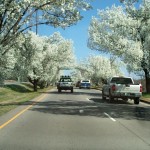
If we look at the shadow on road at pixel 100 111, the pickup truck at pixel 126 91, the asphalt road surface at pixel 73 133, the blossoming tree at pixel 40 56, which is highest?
the blossoming tree at pixel 40 56

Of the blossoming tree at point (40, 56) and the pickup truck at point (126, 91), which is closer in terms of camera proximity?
the pickup truck at point (126, 91)

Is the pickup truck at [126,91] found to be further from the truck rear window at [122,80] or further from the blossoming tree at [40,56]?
the blossoming tree at [40,56]

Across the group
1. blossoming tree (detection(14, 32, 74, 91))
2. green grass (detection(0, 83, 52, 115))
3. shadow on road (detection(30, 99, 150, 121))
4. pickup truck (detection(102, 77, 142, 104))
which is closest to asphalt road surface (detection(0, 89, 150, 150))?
shadow on road (detection(30, 99, 150, 121))

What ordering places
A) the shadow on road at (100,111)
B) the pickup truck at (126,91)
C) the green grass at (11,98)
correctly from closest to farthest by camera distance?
the shadow on road at (100,111), the green grass at (11,98), the pickup truck at (126,91)

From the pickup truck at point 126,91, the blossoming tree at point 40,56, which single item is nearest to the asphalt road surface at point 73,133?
the pickup truck at point 126,91

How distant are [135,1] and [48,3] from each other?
636 cm

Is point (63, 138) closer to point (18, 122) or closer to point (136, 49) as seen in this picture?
point (18, 122)

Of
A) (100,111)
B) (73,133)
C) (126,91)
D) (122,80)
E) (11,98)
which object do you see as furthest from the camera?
(11,98)

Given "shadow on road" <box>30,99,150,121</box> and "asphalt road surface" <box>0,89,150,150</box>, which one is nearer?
"asphalt road surface" <box>0,89,150,150</box>

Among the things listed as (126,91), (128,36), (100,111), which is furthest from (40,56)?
(100,111)

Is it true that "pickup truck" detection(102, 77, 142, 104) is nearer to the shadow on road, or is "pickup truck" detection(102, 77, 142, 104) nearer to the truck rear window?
the truck rear window

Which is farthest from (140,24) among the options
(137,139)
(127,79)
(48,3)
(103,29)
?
(137,139)

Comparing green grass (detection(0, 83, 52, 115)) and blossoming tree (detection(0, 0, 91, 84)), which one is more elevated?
blossoming tree (detection(0, 0, 91, 84))

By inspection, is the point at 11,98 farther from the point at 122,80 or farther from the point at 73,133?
the point at 73,133
